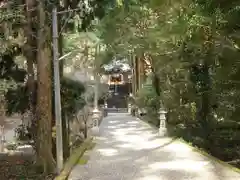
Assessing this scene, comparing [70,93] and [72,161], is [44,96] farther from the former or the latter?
[72,161]

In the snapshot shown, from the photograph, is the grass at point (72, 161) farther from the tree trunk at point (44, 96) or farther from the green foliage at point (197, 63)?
the green foliage at point (197, 63)

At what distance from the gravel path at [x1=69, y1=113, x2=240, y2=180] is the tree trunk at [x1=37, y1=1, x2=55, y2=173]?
873 millimetres

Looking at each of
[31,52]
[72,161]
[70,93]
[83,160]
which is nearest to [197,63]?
[70,93]

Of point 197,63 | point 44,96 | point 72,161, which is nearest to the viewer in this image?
point 44,96

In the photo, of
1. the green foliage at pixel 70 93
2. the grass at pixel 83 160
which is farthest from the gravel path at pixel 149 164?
the green foliage at pixel 70 93

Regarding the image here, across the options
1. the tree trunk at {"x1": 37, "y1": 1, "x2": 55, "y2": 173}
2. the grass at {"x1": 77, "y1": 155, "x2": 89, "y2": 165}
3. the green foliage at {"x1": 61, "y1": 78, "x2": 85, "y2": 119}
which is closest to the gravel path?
the grass at {"x1": 77, "y1": 155, "x2": 89, "y2": 165}

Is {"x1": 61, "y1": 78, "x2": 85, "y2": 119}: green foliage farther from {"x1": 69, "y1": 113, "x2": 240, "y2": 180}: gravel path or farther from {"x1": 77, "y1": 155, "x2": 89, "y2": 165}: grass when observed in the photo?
{"x1": 69, "y1": 113, "x2": 240, "y2": 180}: gravel path

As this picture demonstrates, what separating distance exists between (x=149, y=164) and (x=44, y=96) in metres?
3.53

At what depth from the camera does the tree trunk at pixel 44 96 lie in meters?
10.6

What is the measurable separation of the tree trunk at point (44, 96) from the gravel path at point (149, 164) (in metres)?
0.87

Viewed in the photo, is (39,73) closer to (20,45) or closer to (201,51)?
(20,45)

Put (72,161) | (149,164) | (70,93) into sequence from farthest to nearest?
(70,93)
(72,161)
(149,164)

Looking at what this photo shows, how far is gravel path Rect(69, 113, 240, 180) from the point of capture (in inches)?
383

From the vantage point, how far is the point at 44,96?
1073 cm
